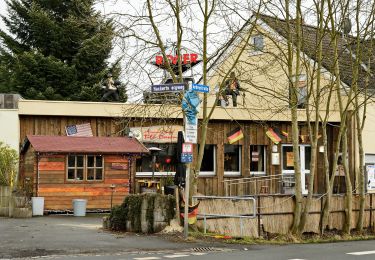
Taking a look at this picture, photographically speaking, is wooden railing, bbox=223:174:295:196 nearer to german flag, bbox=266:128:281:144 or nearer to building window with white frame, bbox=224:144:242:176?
building window with white frame, bbox=224:144:242:176

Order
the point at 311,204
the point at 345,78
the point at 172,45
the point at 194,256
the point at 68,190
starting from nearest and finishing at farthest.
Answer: the point at 194,256, the point at 172,45, the point at 311,204, the point at 68,190, the point at 345,78

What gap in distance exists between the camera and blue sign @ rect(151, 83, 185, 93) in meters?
15.7

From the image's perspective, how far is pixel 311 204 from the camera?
1981 centimetres

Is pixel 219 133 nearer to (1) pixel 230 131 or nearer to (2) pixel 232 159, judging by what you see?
(1) pixel 230 131

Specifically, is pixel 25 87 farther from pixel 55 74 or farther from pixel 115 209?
pixel 115 209

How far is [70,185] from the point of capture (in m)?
23.3

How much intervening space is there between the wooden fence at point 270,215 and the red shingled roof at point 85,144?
7.02 meters

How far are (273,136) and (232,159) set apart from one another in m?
2.09

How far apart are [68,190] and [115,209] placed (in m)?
6.14

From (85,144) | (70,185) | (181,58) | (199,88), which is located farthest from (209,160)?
(199,88)

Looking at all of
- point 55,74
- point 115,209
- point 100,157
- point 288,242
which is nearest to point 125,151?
point 100,157

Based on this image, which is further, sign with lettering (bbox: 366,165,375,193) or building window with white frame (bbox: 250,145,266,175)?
building window with white frame (bbox: 250,145,266,175)

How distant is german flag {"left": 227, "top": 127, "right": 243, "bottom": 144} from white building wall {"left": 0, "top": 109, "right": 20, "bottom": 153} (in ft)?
29.2

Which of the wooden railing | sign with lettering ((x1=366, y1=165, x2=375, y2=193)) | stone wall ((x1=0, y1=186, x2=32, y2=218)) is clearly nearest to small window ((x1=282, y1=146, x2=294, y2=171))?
the wooden railing
